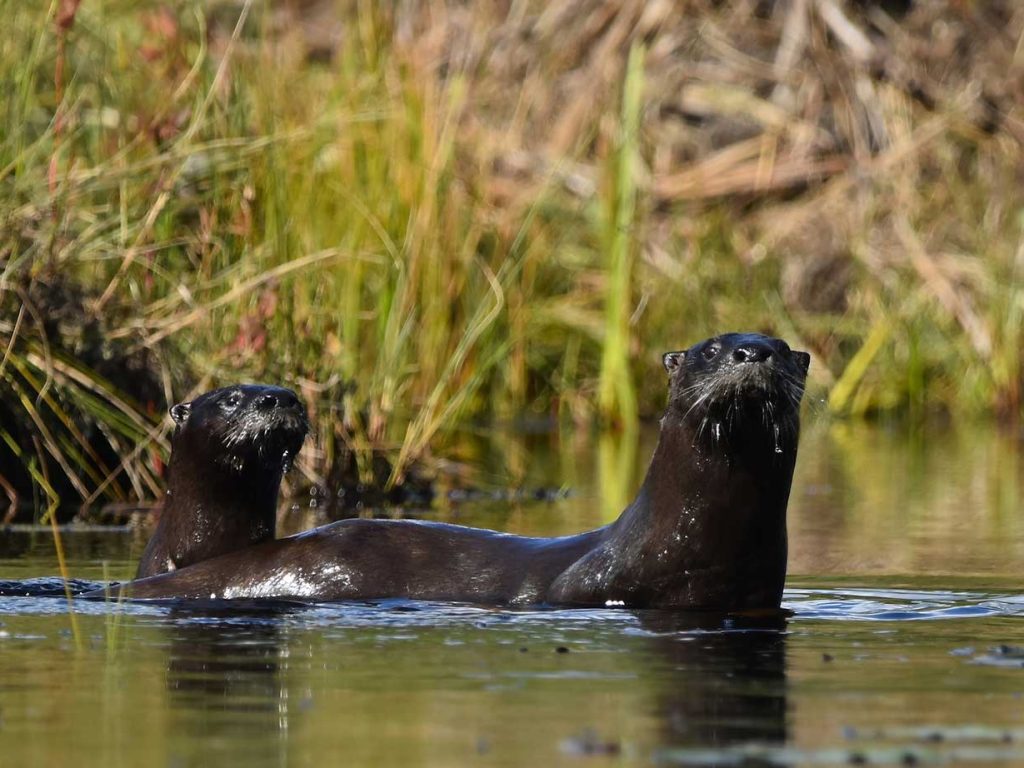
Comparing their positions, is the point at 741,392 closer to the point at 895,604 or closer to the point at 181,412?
the point at 895,604

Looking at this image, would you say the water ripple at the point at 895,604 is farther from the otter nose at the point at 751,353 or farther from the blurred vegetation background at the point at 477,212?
the blurred vegetation background at the point at 477,212

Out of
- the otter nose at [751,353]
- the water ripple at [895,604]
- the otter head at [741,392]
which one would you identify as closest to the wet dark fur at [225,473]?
the otter head at [741,392]

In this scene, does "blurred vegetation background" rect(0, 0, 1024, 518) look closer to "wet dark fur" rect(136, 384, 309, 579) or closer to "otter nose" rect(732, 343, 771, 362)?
"wet dark fur" rect(136, 384, 309, 579)

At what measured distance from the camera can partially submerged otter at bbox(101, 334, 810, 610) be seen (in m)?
6.01

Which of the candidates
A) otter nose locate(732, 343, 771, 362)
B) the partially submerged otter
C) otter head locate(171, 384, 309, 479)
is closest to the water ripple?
the partially submerged otter

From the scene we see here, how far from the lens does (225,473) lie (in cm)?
661

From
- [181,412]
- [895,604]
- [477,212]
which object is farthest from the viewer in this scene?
[477,212]

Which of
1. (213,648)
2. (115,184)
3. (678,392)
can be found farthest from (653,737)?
(115,184)

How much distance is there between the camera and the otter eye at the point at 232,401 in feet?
21.6

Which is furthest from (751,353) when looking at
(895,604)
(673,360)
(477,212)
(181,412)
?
(477,212)

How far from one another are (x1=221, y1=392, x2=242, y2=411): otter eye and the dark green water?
71 centimetres

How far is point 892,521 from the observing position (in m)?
9.06

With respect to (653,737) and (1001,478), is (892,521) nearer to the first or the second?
(1001,478)

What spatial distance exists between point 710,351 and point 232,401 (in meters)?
1.48
